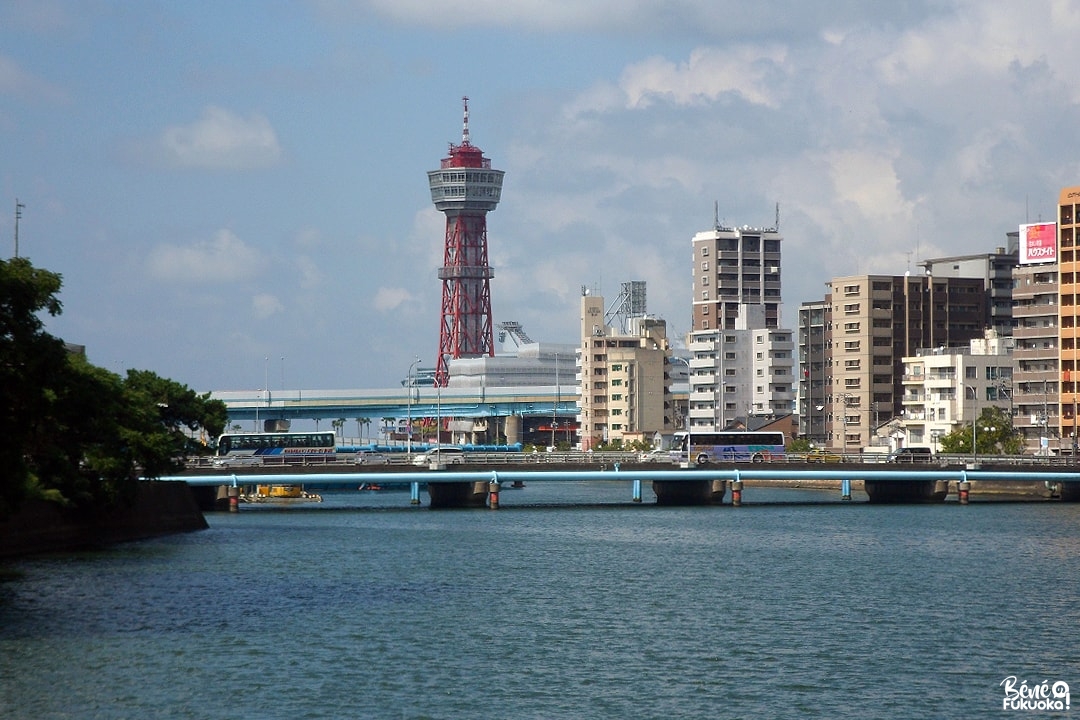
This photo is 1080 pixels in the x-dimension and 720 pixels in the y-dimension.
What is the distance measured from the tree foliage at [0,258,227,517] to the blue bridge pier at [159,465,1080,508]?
6.53m

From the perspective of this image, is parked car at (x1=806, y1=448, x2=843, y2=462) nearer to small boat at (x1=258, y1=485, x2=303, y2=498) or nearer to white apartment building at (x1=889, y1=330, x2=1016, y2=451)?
white apartment building at (x1=889, y1=330, x2=1016, y2=451)

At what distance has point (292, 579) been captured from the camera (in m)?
58.7

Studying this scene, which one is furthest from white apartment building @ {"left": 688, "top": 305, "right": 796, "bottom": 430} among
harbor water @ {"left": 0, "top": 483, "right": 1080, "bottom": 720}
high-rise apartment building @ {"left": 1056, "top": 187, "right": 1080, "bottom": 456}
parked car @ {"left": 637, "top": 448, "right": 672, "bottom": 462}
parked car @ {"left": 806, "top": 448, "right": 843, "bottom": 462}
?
harbor water @ {"left": 0, "top": 483, "right": 1080, "bottom": 720}

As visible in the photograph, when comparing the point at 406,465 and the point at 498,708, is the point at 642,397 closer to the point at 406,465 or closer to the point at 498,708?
the point at 406,465

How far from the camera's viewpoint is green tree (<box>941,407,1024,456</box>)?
12712 cm

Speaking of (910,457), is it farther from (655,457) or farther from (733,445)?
(733,445)

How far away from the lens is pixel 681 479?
4235 inches

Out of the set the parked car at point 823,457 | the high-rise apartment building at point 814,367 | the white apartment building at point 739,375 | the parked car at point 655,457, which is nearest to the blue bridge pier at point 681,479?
the parked car at point 655,457

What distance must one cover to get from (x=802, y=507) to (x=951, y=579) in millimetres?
Result: 49819

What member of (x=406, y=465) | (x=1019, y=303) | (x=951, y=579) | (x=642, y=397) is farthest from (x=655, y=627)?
(x=642, y=397)

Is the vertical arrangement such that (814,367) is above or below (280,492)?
above

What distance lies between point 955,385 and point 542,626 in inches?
4076

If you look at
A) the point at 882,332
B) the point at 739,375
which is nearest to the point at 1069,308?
the point at 882,332

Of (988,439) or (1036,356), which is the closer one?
(988,439)
